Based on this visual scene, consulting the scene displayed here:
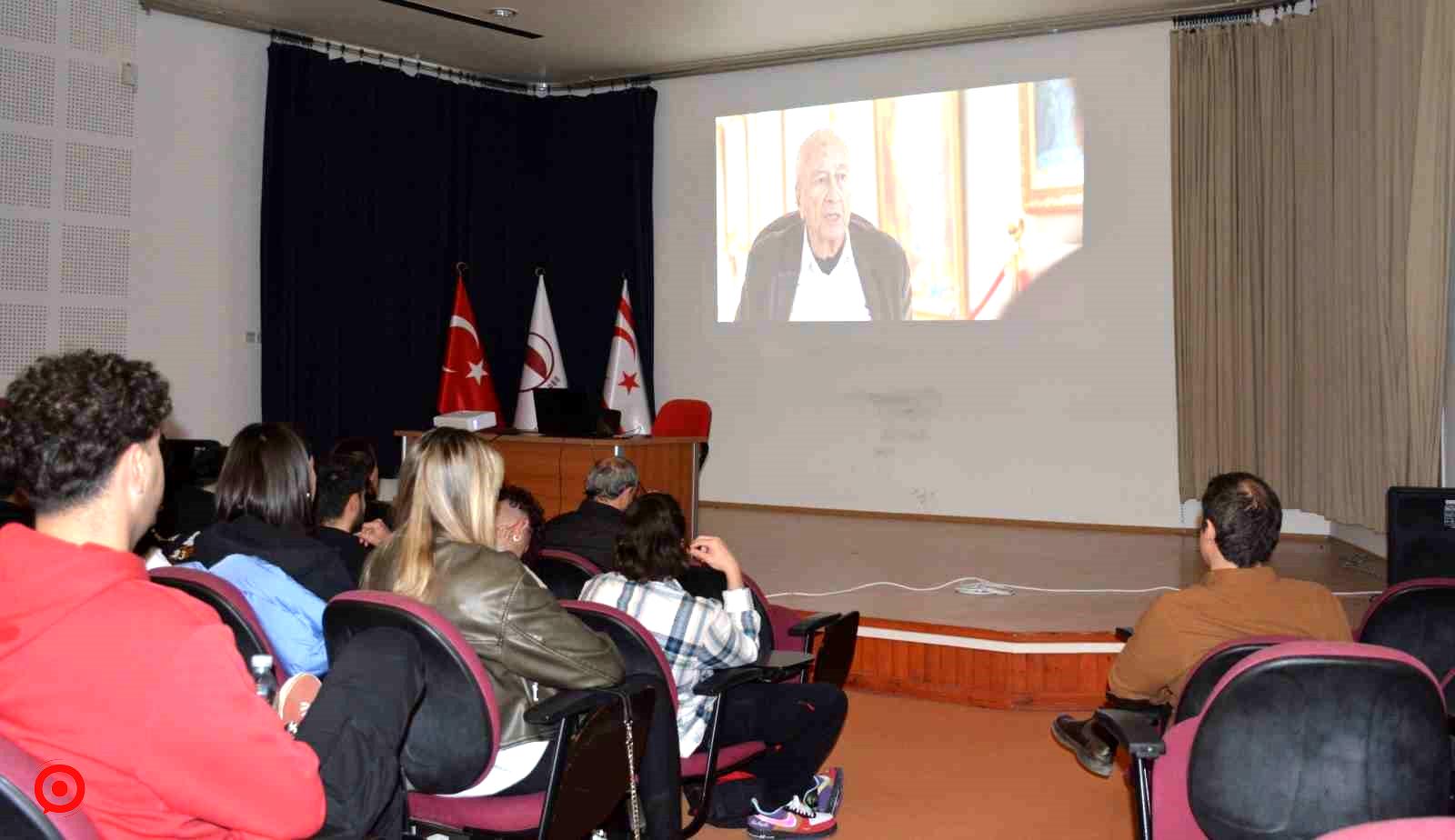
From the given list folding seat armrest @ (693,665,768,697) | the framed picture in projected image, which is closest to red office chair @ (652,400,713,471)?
the framed picture in projected image

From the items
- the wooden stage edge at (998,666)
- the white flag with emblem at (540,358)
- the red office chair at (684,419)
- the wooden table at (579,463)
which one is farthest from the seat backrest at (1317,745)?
the white flag with emblem at (540,358)

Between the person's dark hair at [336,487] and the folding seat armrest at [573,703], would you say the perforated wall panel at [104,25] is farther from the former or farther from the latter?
the folding seat armrest at [573,703]

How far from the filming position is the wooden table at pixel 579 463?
256 inches

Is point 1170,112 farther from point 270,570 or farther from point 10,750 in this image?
point 10,750

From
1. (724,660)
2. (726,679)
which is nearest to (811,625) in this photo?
(724,660)

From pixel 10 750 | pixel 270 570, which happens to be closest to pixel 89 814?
pixel 10 750

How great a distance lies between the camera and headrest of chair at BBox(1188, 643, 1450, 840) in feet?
5.92

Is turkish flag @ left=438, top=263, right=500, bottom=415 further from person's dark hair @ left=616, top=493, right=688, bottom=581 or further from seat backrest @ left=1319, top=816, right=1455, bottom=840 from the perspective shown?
seat backrest @ left=1319, top=816, right=1455, bottom=840

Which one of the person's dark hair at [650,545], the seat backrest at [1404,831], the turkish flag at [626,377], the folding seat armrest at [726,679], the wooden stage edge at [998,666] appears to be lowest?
the wooden stage edge at [998,666]

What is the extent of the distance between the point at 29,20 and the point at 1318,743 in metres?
7.38

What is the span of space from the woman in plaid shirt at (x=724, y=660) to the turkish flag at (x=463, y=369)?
19.5 feet

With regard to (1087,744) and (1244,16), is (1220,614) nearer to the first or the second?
(1087,744)

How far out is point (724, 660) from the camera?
2738mm

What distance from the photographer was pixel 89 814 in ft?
3.84
